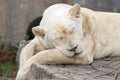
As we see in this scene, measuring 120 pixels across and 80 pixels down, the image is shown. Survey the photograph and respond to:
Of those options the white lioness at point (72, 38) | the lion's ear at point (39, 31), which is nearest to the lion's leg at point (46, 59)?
the white lioness at point (72, 38)

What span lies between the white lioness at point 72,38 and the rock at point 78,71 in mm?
91

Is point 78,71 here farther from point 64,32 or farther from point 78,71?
point 64,32

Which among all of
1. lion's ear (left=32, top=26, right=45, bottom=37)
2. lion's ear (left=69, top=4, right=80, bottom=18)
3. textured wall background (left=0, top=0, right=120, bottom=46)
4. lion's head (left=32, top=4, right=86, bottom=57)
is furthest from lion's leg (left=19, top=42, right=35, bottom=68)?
textured wall background (left=0, top=0, right=120, bottom=46)

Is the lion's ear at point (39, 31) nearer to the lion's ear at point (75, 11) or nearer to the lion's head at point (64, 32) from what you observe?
the lion's head at point (64, 32)

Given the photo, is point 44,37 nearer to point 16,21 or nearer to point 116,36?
point 116,36

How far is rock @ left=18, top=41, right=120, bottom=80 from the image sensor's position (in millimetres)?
4801

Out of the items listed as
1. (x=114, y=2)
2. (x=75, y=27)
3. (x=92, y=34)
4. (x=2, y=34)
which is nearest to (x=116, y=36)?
(x=92, y=34)

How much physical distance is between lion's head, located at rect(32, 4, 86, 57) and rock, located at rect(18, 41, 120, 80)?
0.15m

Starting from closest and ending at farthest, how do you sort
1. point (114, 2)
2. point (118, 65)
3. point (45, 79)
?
1. point (45, 79)
2. point (118, 65)
3. point (114, 2)

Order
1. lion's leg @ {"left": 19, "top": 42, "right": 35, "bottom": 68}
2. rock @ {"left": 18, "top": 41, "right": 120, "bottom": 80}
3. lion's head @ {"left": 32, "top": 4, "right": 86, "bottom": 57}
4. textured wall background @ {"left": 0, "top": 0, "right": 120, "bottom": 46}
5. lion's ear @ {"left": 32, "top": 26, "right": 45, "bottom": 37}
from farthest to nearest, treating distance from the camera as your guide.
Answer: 1. textured wall background @ {"left": 0, "top": 0, "right": 120, "bottom": 46}
2. lion's leg @ {"left": 19, "top": 42, "right": 35, "bottom": 68}
3. lion's ear @ {"left": 32, "top": 26, "right": 45, "bottom": 37}
4. lion's head @ {"left": 32, "top": 4, "right": 86, "bottom": 57}
5. rock @ {"left": 18, "top": 41, "right": 120, "bottom": 80}

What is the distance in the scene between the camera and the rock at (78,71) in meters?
4.80

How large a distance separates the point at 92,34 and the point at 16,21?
359cm

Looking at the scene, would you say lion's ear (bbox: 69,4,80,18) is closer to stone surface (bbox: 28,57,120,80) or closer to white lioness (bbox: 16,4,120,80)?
white lioness (bbox: 16,4,120,80)

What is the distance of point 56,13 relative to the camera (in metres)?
5.46
